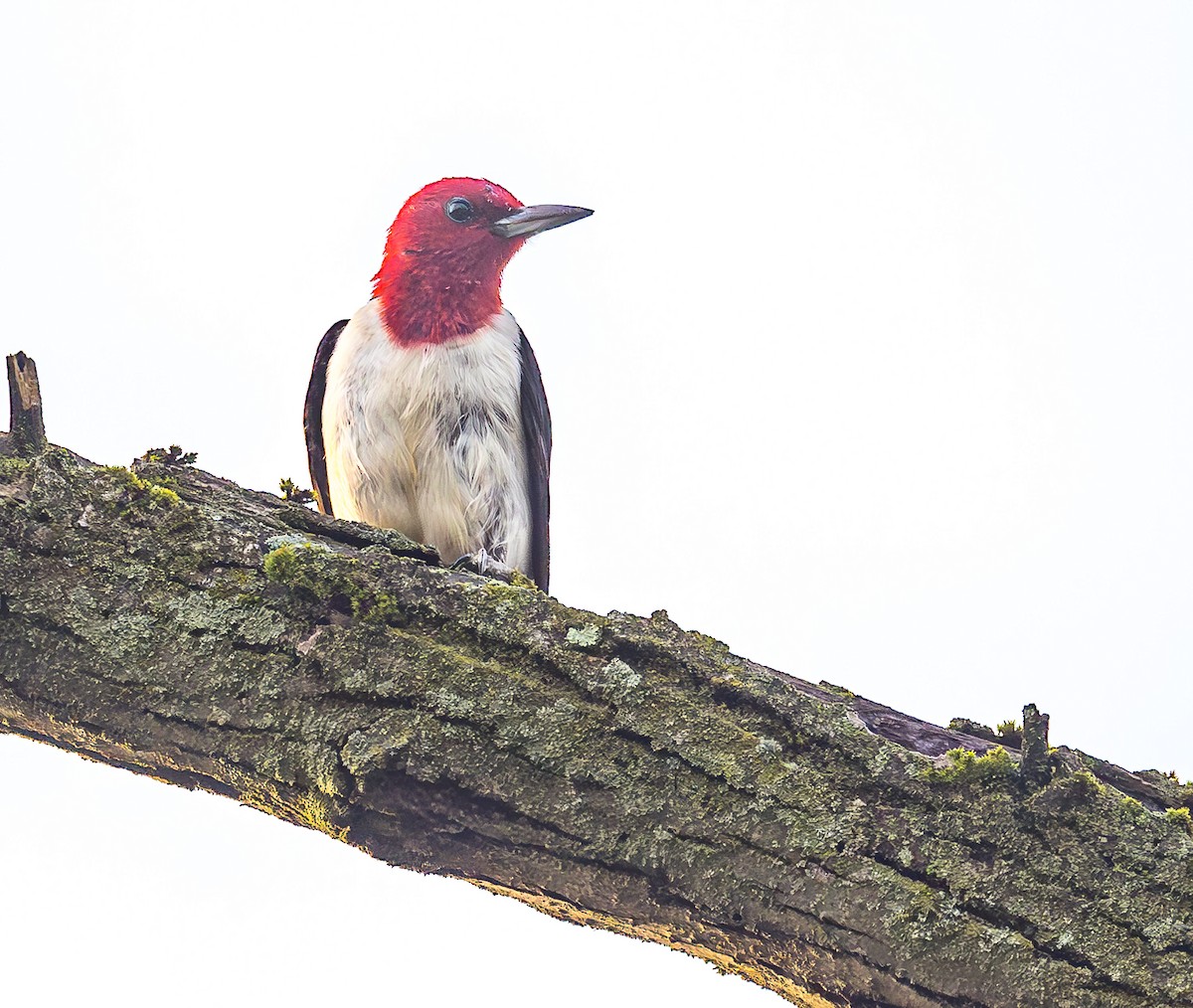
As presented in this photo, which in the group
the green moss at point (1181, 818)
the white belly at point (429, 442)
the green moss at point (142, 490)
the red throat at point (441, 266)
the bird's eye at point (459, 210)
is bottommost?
the green moss at point (1181, 818)

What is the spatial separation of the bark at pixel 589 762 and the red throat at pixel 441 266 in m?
2.57

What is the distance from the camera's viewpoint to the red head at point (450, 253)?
5.73m

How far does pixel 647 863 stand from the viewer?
277 cm

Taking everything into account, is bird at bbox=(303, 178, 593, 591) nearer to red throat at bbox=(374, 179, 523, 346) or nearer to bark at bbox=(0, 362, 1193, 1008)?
red throat at bbox=(374, 179, 523, 346)

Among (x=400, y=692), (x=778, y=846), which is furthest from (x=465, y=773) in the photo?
(x=778, y=846)

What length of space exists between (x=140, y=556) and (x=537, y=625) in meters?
1.01

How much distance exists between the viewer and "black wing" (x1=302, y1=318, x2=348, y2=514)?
19.7 feet

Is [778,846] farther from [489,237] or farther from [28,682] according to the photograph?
[489,237]

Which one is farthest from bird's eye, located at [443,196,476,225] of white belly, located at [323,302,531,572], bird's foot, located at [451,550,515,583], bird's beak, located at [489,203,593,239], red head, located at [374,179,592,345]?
bird's foot, located at [451,550,515,583]

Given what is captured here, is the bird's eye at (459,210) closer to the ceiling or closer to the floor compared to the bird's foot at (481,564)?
closer to the ceiling

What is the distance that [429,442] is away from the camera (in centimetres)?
538

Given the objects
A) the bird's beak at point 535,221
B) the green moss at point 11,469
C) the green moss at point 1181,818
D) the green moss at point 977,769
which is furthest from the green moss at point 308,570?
the bird's beak at point 535,221

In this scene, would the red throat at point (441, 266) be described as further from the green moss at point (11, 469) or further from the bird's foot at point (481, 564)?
the green moss at point (11, 469)

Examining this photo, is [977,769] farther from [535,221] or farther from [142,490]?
[535,221]
